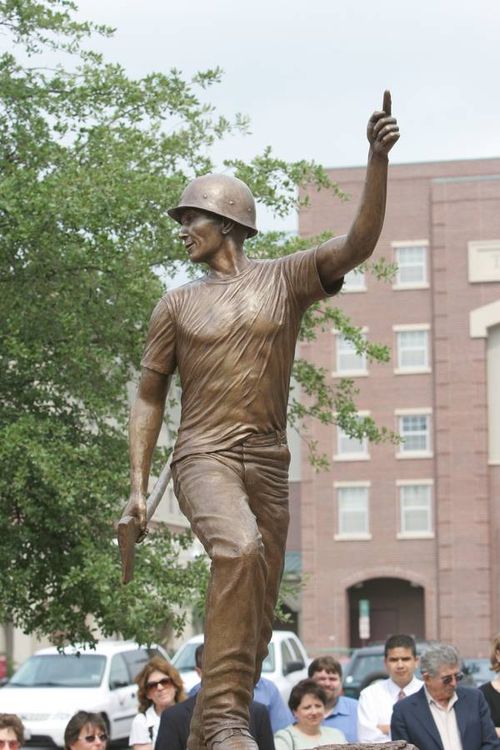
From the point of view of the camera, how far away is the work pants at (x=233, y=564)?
6121 millimetres

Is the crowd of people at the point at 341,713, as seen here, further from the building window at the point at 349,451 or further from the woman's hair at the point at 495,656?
the building window at the point at 349,451

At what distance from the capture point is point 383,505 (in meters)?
61.3

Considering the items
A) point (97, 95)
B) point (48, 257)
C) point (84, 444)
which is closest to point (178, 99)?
point (97, 95)

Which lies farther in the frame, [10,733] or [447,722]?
[10,733]

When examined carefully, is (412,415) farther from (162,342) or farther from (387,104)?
(387,104)

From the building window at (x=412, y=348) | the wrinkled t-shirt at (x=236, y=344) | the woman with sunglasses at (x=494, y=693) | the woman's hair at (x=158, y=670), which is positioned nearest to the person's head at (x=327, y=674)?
the woman's hair at (x=158, y=670)

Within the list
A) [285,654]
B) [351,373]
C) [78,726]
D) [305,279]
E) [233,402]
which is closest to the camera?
[233,402]

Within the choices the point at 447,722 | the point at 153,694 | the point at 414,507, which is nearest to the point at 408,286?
the point at 414,507

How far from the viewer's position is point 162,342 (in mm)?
6773

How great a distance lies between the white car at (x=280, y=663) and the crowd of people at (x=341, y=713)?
964 cm

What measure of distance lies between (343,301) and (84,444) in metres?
46.3

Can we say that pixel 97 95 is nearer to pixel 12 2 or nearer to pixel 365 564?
pixel 12 2

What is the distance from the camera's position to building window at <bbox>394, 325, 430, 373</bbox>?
61656mm

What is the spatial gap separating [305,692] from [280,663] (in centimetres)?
1266
